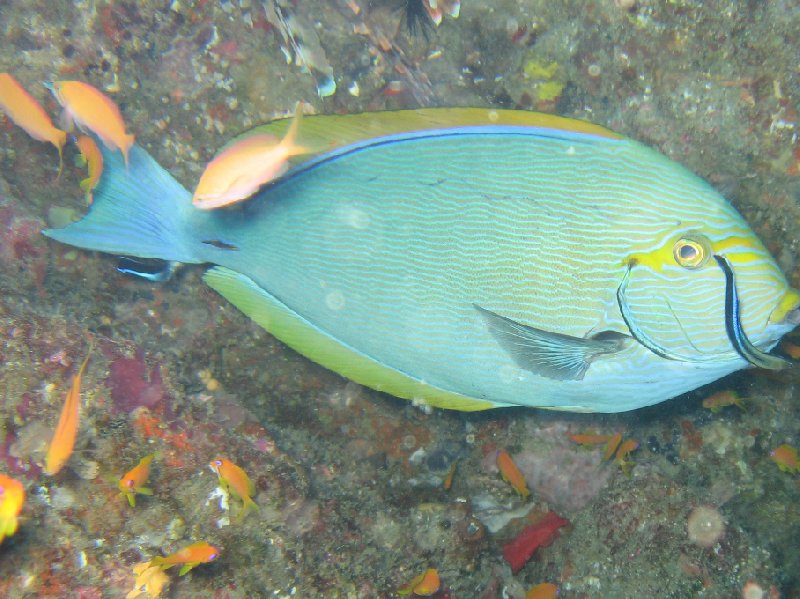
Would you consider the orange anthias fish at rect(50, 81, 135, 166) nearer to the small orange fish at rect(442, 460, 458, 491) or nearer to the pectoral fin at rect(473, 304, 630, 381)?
the pectoral fin at rect(473, 304, 630, 381)

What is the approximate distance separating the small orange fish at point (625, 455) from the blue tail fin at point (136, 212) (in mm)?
2818

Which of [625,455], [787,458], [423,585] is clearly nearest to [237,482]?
[423,585]

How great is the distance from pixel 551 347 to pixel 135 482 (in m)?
1.83

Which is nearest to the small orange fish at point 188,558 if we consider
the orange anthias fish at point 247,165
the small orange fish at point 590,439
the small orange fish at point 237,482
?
the small orange fish at point 237,482

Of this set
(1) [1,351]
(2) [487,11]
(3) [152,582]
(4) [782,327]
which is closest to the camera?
(4) [782,327]

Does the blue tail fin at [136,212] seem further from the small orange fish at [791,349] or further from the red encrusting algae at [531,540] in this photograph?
the small orange fish at [791,349]

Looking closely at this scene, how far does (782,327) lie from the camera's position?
1.68 meters

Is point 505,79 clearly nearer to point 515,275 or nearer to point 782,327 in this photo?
point 515,275

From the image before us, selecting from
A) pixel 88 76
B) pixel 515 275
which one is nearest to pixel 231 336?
pixel 88 76

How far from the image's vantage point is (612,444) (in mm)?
3156

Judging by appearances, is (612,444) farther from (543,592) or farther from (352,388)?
(352,388)

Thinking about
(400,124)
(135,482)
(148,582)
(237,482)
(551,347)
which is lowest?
(148,582)

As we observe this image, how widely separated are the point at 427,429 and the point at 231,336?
151 centimetres

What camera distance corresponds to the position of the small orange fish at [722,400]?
3.03 meters
